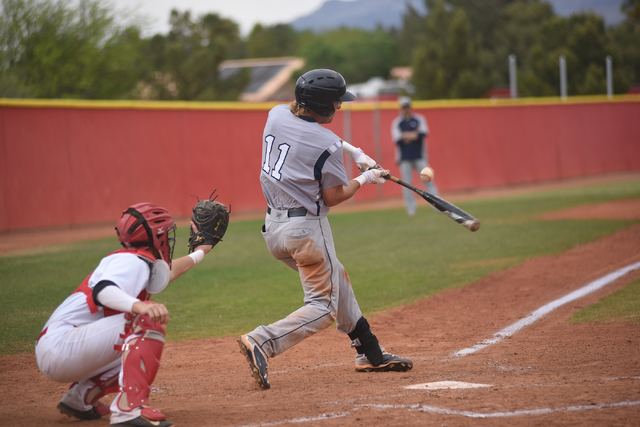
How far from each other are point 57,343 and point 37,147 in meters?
11.4

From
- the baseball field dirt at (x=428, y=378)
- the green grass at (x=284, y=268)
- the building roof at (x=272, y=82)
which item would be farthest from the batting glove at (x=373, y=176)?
the building roof at (x=272, y=82)

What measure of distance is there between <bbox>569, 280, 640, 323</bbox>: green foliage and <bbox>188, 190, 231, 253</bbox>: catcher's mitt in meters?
3.63

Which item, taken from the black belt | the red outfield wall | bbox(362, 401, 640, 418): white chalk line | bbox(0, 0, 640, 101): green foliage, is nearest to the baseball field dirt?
bbox(362, 401, 640, 418): white chalk line

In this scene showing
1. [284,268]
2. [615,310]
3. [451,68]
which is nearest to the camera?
[615,310]

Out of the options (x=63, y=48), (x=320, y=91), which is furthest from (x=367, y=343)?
(x=63, y=48)

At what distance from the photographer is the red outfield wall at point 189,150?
1377 cm


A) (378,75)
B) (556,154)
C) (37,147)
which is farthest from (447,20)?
(37,147)

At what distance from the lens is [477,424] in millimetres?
3369

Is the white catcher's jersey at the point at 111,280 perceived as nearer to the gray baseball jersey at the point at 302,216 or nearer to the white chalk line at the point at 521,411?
the gray baseball jersey at the point at 302,216

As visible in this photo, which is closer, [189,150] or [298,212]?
[298,212]

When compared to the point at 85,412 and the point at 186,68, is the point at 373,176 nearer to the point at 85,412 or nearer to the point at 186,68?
the point at 85,412

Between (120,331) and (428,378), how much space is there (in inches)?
81.9

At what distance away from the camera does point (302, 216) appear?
448 centimetres

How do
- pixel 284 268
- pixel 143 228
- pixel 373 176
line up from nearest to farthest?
pixel 143 228, pixel 373 176, pixel 284 268
